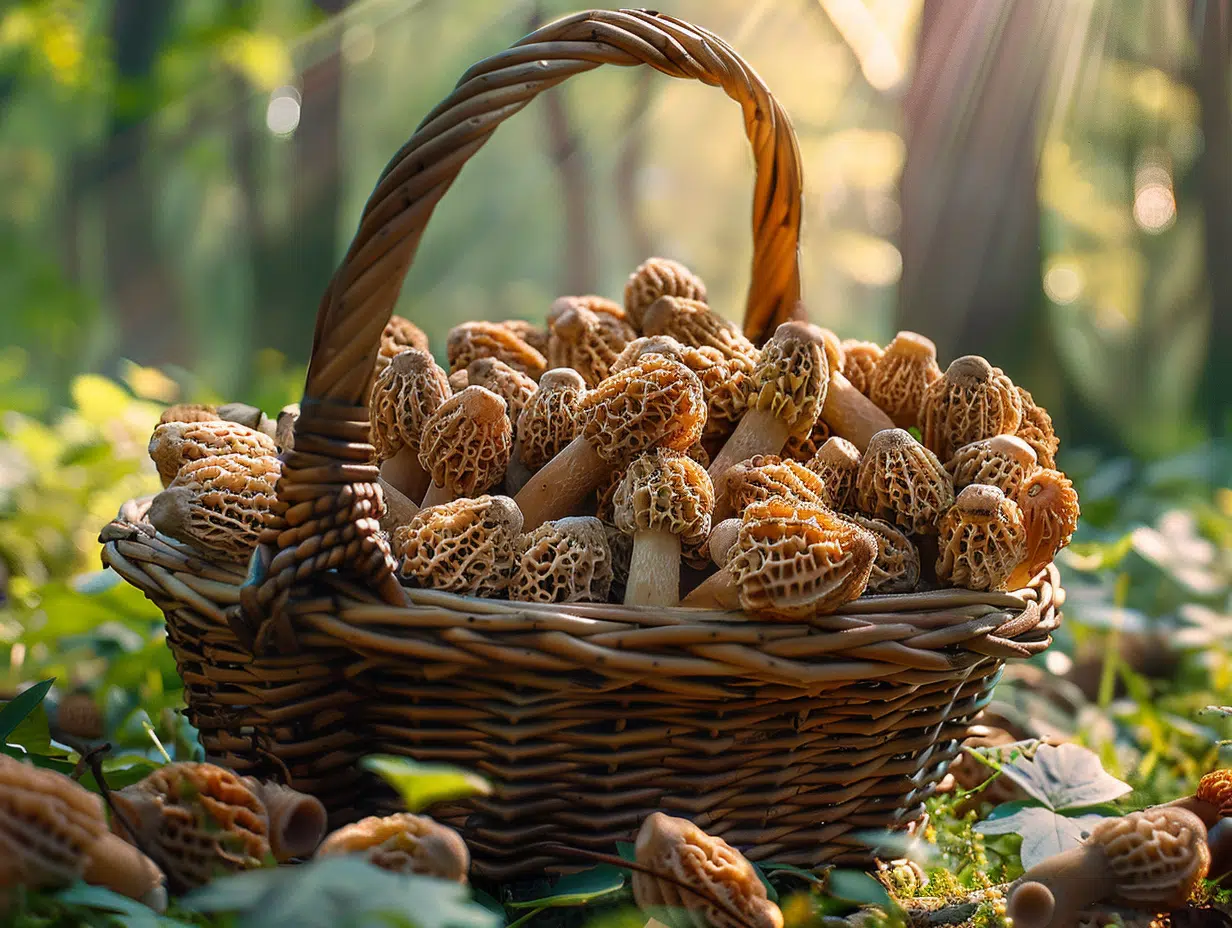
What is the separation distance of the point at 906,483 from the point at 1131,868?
42 cm

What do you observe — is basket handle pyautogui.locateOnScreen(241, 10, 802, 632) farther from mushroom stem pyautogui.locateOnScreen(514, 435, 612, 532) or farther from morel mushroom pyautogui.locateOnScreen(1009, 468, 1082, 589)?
morel mushroom pyautogui.locateOnScreen(1009, 468, 1082, 589)

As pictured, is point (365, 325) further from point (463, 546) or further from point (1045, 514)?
point (1045, 514)

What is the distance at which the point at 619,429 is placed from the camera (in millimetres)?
1124

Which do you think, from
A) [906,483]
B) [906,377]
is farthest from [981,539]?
[906,377]

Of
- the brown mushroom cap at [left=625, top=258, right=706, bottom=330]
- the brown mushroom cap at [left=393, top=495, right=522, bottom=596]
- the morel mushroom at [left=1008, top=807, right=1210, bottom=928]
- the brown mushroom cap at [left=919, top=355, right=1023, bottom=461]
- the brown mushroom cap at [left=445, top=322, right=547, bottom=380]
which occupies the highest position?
the brown mushroom cap at [left=625, top=258, right=706, bottom=330]

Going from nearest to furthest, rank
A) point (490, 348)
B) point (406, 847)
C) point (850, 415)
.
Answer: point (406, 847)
point (850, 415)
point (490, 348)

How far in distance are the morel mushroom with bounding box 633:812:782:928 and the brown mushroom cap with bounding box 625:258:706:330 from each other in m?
0.80

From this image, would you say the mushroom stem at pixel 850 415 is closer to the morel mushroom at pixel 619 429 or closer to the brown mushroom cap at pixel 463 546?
the morel mushroom at pixel 619 429

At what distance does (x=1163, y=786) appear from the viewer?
5.41 feet

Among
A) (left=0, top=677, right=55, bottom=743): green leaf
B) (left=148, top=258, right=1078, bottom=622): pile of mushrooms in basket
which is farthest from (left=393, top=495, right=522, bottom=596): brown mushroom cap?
(left=0, top=677, right=55, bottom=743): green leaf

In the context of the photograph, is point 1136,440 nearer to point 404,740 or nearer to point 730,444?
point 730,444

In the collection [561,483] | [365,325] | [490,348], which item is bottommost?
[561,483]

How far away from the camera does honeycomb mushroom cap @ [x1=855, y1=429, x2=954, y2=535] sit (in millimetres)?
1145

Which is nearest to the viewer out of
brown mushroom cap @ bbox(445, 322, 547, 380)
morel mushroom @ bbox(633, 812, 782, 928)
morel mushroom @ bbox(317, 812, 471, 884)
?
morel mushroom @ bbox(317, 812, 471, 884)
